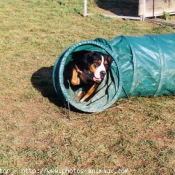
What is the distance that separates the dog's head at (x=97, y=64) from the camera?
5.60m

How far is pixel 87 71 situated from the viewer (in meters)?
5.76

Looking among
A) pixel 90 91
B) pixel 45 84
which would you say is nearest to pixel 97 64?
pixel 90 91

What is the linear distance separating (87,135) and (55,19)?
23.7ft

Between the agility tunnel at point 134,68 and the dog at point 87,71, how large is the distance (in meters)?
0.12

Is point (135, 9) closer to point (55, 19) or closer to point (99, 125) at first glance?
point (55, 19)

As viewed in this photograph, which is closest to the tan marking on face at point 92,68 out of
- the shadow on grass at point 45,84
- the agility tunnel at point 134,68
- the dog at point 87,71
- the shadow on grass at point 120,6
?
the dog at point 87,71

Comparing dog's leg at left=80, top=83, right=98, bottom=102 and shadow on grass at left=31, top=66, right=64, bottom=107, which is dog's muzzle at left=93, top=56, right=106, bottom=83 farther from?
shadow on grass at left=31, top=66, right=64, bottom=107

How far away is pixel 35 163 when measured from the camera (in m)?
Result: 4.44

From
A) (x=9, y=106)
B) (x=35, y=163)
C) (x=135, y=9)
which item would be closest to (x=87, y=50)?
(x=9, y=106)

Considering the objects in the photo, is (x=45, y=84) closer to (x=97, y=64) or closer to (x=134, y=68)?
(x=97, y=64)

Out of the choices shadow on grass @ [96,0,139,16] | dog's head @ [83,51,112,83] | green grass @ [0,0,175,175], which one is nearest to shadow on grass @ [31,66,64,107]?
green grass @ [0,0,175,175]

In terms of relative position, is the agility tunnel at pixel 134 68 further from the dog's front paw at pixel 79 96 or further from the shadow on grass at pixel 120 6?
the shadow on grass at pixel 120 6

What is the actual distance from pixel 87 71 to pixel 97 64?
0.81 ft

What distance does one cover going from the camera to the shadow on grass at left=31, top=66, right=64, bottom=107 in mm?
6180
